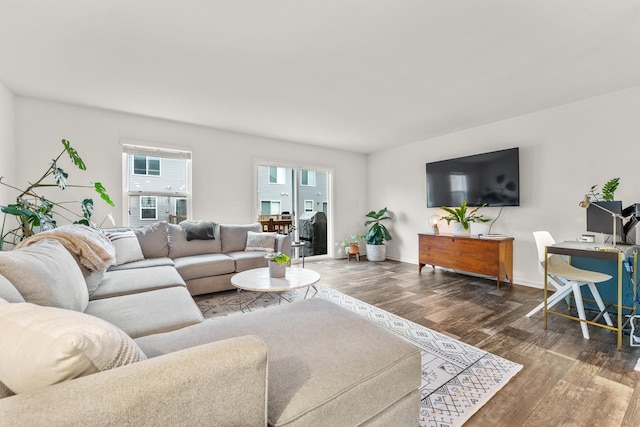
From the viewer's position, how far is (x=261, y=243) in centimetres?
393

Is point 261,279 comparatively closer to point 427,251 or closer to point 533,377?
point 533,377

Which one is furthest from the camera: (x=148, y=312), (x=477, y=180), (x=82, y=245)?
(x=477, y=180)

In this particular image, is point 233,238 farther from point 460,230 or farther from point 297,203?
point 460,230

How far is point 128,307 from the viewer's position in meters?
1.71

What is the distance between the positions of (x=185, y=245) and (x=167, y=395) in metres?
3.29

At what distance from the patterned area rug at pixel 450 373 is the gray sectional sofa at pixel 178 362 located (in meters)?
0.40

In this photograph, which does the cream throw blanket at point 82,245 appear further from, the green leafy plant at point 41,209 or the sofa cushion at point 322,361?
the sofa cushion at point 322,361

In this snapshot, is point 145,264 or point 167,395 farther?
point 145,264

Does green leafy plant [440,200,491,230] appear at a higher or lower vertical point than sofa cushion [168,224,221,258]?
higher

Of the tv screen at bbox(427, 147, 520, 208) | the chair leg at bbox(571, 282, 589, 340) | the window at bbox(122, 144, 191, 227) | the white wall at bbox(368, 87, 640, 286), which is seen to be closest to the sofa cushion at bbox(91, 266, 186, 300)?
the window at bbox(122, 144, 191, 227)

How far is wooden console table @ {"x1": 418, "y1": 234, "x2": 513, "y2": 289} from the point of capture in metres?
3.67

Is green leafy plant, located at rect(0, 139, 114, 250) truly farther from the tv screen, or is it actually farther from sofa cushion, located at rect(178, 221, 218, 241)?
the tv screen

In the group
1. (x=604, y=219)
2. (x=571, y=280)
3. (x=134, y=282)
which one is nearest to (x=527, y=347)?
(x=571, y=280)

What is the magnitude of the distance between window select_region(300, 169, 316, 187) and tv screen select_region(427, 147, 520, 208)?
2232mm
